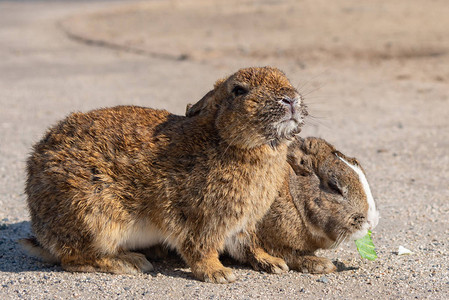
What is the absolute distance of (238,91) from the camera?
Answer: 494 centimetres

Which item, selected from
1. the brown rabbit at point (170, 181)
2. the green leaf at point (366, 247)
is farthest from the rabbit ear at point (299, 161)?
the green leaf at point (366, 247)

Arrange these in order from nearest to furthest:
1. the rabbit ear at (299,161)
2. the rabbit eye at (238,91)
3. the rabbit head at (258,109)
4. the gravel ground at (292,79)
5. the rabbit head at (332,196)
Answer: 1. the rabbit head at (258,109)
2. the rabbit eye at (238,91)
3. the gravel ground at (292,79)
4. the rabbit head at (332,196)
5. the rabbit ear at (299,161)

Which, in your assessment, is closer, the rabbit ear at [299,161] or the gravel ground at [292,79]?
the gravel ground at [292,79]

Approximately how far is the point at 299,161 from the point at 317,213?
477 mm

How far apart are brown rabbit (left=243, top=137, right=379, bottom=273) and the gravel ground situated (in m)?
0.24

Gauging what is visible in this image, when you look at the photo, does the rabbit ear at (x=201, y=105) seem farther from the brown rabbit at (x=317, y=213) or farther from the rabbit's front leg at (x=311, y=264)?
the rabbit's front leg at (x=311, y=264)

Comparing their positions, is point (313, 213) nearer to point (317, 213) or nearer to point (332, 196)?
point (317, 213)

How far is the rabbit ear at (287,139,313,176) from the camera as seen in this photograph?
18.1ft

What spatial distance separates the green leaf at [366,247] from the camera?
18.2 feet

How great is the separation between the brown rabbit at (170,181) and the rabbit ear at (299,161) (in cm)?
41

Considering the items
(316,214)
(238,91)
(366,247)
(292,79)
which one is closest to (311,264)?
(316,214)

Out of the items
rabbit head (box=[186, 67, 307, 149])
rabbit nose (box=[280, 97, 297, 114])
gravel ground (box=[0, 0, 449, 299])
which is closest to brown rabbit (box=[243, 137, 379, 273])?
gravel ground (box=[0, 0, 449, 299])

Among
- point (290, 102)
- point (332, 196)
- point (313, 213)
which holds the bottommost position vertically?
point (313, 213)

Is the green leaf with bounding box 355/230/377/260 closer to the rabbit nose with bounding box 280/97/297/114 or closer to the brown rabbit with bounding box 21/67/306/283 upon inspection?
the brown rabbit with bounding box 21/67/306/283
